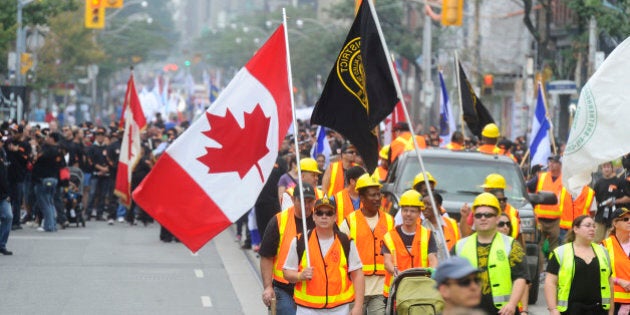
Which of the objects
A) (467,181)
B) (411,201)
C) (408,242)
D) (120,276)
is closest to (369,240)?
(408,242)

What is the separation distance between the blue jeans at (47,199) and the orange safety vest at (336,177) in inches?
415

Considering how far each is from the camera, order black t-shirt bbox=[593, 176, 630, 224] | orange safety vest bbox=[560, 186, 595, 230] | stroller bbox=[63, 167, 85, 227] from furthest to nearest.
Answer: stroller bbox=[63, 167, 85, 227]
orange safety vest bbox=[560, 186, 595, 230]
black t-shirt bbox=[593, 176, 630, 224]

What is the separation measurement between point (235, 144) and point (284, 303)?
4.13 ft

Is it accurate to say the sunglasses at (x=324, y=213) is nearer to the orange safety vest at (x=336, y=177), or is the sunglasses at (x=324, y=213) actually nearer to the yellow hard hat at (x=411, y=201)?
the yellow hard hat at (x=411, y=201)

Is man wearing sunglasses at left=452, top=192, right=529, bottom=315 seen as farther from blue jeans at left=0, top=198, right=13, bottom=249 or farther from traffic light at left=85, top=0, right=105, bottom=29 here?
traffic light at left=85, top=0, right=105, bottom=29

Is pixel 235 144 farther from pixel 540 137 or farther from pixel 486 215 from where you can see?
pixel 540 137

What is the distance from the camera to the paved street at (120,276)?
1644 cm

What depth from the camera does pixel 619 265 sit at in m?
Result: 11.5

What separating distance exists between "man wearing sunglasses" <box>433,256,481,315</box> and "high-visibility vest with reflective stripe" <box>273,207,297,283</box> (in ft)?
15.4

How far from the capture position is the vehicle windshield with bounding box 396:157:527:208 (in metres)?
17.5

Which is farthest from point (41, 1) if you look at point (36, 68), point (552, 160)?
point (552, 160)

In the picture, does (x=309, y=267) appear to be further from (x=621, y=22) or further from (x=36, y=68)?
(x=36, y=68)

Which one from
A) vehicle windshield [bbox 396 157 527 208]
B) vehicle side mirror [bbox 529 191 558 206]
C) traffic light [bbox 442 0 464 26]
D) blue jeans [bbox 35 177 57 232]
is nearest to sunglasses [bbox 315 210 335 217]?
vehicle side mirror [bbox 529 191 558 206]

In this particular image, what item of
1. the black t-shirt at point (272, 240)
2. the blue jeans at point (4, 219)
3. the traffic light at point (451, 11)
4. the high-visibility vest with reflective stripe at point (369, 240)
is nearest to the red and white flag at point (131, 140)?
the blue jeans at point (4, 219)
